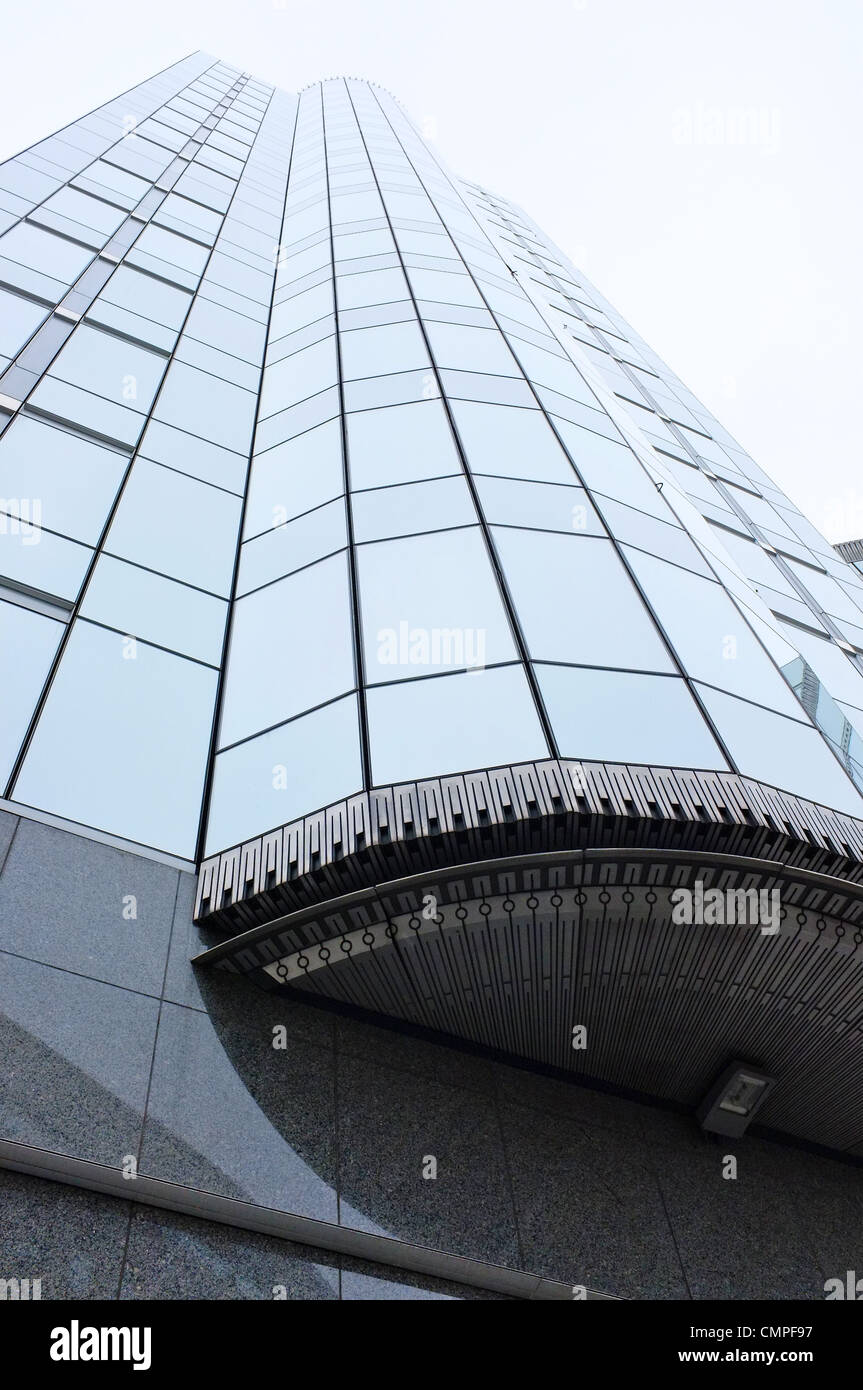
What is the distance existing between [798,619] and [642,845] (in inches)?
515

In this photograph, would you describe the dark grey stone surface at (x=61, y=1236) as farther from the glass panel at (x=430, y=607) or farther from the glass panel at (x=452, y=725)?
the glass panel at (x=430, y=607)

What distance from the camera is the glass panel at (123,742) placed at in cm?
927

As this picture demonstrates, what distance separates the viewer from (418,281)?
21047 millimetres

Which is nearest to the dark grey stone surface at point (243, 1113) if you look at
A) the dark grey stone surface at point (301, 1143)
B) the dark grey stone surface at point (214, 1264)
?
the dark grey stone surface at point (301, 1143)

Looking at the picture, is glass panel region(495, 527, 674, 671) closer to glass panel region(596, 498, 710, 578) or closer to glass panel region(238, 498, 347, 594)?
glass panel region(596, 498, 710, 578)

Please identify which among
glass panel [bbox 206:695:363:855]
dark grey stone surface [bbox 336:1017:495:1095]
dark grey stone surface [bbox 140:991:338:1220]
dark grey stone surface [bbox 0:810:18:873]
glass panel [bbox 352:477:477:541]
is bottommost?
dark grey stone surface [bbox 140:991:338:1220]

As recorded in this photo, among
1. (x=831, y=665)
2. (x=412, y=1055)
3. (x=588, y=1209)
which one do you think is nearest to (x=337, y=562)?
(x=412, y=1055)

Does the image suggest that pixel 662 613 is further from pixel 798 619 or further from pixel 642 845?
pixel 798 619

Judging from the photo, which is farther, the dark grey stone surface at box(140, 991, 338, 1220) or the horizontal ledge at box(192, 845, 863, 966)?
the horizontal ledge at box(192, 845, 863, 966)

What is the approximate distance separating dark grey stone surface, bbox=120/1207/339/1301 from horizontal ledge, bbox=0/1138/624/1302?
7 centimetres

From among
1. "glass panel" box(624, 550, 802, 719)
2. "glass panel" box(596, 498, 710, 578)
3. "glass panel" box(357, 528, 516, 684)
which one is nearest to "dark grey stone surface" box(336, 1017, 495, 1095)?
"glass panel" box(357, 528, 516, 684)

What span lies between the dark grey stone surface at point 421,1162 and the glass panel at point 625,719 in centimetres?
294

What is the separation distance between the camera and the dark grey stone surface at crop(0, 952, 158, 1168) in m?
6.89

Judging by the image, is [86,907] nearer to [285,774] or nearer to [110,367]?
[285,774]
